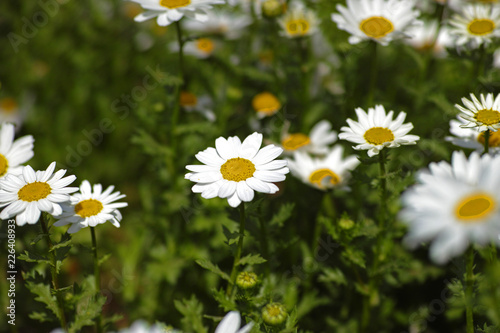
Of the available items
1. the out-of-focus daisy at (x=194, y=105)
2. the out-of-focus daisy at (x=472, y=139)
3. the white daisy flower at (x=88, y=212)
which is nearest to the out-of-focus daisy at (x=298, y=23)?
the out-of-focus daisy at (x=194, y=105)

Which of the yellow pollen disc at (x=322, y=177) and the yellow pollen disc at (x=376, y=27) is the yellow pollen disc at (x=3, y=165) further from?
the yellow pollen disc at (x=376, y=27)

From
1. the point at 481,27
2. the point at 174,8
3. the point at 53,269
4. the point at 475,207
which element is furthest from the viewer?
the point at 481,27

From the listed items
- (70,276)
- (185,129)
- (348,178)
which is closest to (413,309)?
(348,178)

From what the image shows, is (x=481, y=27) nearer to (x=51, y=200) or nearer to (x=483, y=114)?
(x=483, y=114)

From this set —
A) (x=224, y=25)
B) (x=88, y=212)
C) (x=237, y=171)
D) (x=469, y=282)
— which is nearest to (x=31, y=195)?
(x=88, y=212)

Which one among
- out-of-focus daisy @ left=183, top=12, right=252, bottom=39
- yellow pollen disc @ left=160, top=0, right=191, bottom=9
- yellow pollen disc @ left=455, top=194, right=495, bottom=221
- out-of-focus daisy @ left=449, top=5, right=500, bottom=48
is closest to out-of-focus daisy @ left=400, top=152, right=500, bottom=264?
yellow pollen disc @ left=455, top=194, right=495, bottom=221

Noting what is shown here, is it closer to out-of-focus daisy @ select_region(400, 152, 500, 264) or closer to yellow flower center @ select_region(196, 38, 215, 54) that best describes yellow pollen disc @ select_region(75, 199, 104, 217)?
out-of-focus daisy @ select_region(400, 152, 500, 264)

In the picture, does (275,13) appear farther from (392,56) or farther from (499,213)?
(499,213)
